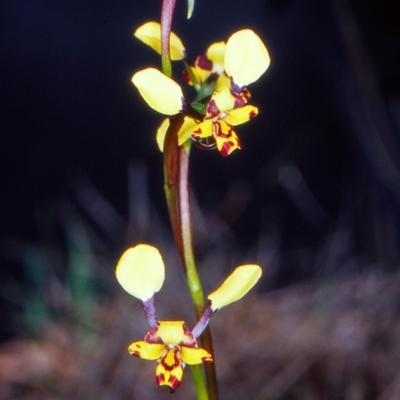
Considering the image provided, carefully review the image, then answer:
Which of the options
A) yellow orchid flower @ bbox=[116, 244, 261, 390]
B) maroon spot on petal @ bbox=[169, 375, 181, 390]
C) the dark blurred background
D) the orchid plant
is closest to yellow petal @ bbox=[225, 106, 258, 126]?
the orchid plant

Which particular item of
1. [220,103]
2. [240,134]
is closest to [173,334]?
[220,103]

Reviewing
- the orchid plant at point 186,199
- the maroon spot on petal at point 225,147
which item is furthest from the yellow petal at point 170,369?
the maroon spot on petal at point 225,147

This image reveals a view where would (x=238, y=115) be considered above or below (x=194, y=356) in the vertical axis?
above

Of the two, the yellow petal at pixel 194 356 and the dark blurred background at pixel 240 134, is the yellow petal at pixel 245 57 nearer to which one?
the yellow petal at pixel 194 356

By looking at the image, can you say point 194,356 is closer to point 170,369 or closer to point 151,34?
point 170,369

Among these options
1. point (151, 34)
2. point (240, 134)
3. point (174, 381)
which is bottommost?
point (174, 381)

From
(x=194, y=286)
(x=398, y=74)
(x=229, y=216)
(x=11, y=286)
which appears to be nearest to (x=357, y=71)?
(x=398, y=74)

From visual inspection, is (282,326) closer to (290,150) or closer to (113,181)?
(290,150)

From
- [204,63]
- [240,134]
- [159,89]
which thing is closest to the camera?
[159,89]
